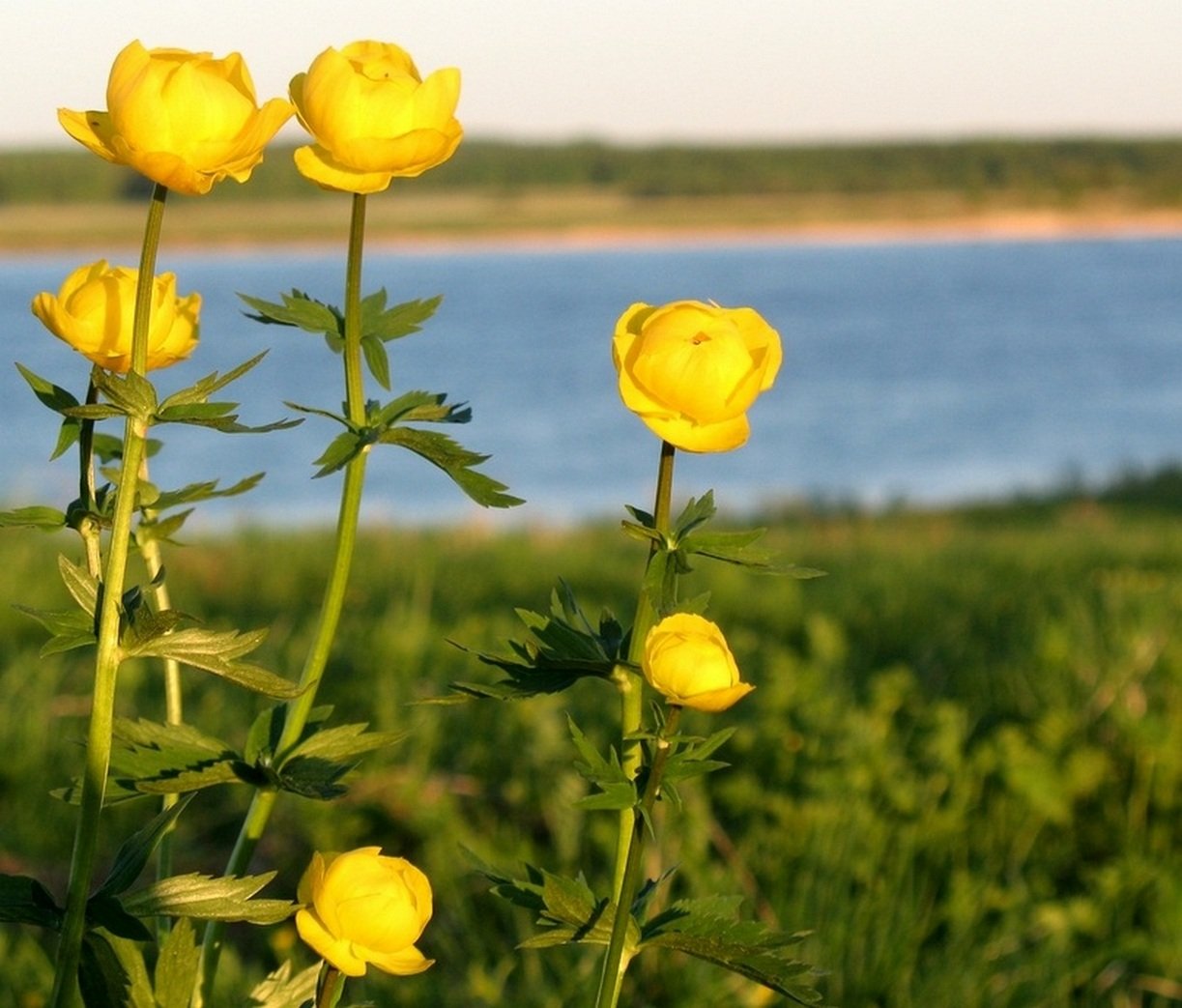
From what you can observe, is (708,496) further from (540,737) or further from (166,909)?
(540,737)

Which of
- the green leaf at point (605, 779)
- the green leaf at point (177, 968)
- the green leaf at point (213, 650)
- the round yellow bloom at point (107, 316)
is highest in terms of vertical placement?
the round yellow bloom at point (107, 316)

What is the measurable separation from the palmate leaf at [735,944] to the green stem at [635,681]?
0.04m

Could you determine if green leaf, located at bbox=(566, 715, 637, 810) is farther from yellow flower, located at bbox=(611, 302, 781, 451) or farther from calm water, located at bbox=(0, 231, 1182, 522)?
calm water, located at bbox=(0, 231, 1182, 522)

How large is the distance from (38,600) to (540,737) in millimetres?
1868

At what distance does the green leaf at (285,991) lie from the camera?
0.86 meters

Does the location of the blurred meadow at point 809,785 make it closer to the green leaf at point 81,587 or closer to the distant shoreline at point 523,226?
the green leaf at point 81,587

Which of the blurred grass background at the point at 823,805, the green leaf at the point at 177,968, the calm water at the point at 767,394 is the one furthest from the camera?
the calm water at the point at 767,394

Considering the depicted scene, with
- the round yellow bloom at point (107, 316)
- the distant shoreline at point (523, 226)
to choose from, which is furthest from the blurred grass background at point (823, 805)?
the distant shoreline at point (523, 226)

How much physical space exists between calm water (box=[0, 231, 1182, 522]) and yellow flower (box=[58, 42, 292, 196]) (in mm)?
317

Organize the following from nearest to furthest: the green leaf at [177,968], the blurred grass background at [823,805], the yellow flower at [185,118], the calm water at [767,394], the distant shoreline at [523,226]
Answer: the yellow flower at [185,118]
the green leaf at [177,968]
the blurred grass background at [823,805]
the calm water at [767,394]
the distant shoreline at [523,226]

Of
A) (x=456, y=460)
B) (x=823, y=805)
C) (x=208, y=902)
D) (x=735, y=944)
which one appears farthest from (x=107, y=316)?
(x=823, y=805)

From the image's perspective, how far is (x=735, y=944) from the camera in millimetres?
767

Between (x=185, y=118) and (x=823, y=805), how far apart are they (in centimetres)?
179

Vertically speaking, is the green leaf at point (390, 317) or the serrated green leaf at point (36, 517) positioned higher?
the green leaf at point (390, 317)
